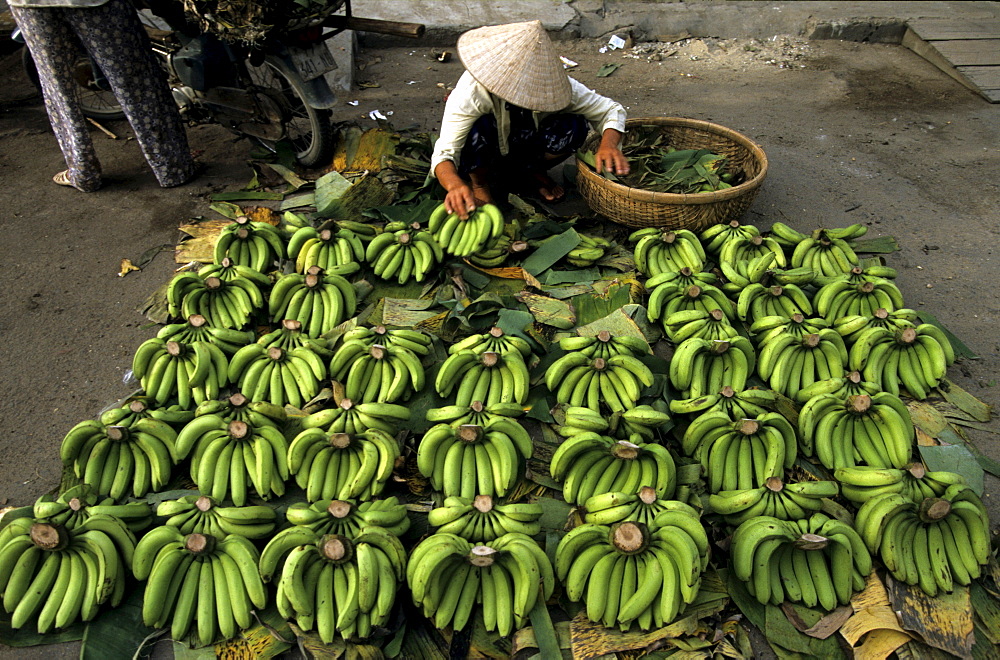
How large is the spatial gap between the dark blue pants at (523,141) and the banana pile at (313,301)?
119 centimetres

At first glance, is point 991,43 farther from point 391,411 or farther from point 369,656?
point 369,656

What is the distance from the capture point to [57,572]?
2.25 metres

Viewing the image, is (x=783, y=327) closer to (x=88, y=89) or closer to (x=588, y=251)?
(x=588, y=251)

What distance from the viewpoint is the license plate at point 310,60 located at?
432 centimetres

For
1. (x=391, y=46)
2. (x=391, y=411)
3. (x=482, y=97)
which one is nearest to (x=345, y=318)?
(x=391, y=411)

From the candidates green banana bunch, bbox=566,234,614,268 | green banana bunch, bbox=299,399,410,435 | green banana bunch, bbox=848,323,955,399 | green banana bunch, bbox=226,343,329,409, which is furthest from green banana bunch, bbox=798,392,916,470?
green banana bunch, bbox=226,343,329,409

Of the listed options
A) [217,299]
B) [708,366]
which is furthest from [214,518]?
[708,366]

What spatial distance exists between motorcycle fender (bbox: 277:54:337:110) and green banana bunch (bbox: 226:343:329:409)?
6.88ft

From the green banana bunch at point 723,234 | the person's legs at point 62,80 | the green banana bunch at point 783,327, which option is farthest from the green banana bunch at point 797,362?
the person's legs at point 62,80

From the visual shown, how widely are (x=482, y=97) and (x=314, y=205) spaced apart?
4.61 feet

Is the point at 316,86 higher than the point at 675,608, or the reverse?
the point at 316,86

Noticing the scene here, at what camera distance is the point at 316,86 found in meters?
4.44

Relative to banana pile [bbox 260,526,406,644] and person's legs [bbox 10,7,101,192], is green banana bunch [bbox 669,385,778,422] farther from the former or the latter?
person's legs [bbox 10,7,101,192]

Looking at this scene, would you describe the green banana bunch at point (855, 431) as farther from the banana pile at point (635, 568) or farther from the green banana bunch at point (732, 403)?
the banana pile at point (635, 568)
